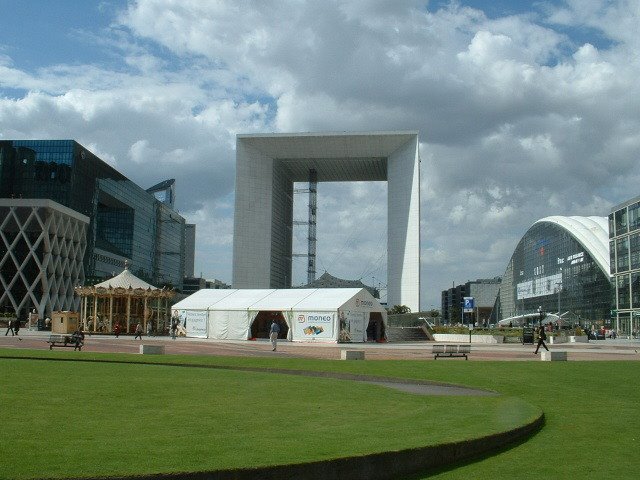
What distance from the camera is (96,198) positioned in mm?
116875

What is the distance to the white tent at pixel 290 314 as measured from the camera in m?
50.4

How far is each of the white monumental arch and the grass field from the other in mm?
72070

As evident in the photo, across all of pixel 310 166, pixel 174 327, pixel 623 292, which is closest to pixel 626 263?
pixel 623 292

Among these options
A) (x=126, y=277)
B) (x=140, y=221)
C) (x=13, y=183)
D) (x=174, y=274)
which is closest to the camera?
(x=126, y=277)

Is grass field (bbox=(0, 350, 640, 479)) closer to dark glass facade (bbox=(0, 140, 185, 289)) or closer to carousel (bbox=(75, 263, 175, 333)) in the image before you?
carousel (bbox=(75, 263, 175, 333))

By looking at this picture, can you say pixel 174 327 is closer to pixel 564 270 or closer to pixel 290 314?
pixel 290 314

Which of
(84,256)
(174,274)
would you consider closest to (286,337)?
(84,256)

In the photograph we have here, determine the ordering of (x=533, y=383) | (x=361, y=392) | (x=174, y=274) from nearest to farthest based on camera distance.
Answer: (x=361, y=392) < (x=533, y=383) < (x=174, y=274)

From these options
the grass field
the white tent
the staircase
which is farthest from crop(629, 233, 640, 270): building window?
the grass field

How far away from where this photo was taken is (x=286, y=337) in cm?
5553

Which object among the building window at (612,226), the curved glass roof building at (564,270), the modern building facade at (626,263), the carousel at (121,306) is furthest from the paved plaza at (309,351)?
the curved glass roof building at (564,270)

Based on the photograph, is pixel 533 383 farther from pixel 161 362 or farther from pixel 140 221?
pixel 140 221

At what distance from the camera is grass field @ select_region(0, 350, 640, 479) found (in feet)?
26.5

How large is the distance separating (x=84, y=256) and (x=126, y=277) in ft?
189
